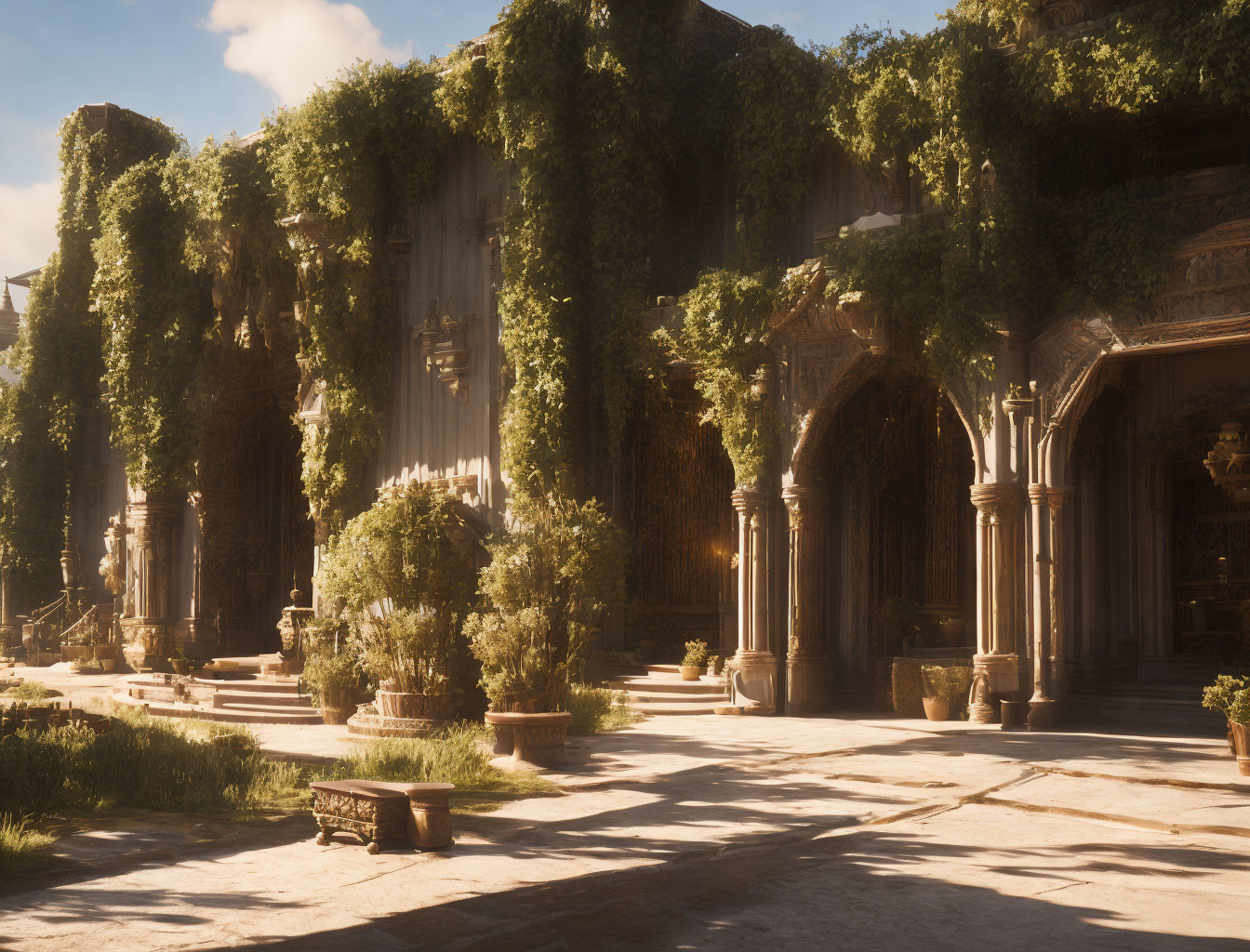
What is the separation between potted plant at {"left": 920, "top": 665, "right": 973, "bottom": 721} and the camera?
49.2ft

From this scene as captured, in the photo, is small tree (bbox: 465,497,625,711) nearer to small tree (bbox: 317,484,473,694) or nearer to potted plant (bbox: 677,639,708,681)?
small tree (bbox: 317,484,473,694)

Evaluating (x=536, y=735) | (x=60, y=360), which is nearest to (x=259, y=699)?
(x=536, y=735)

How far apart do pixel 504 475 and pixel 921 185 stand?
7.30m

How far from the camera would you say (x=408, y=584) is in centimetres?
1392

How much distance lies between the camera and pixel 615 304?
60.1 ft

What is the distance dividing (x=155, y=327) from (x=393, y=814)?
61.9 feet

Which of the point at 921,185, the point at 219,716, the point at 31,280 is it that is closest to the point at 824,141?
the point at 921,185

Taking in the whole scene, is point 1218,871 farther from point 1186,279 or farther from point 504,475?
point 504,475

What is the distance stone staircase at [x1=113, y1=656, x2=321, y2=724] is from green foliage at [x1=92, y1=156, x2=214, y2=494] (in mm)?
5301

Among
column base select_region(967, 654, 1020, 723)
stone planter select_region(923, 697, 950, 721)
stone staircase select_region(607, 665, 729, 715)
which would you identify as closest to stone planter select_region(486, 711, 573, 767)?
stone staircase select_region(607, 665, 729, 715)

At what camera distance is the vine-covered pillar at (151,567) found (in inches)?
955

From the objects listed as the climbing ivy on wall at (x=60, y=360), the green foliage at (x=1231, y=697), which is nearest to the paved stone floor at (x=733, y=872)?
the green foliage at (x=1231, y=697)

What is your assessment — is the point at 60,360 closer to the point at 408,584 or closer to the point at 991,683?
the point at 408,584

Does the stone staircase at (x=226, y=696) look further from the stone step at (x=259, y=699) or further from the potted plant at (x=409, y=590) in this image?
the potted plant at (x=409, y=590)
